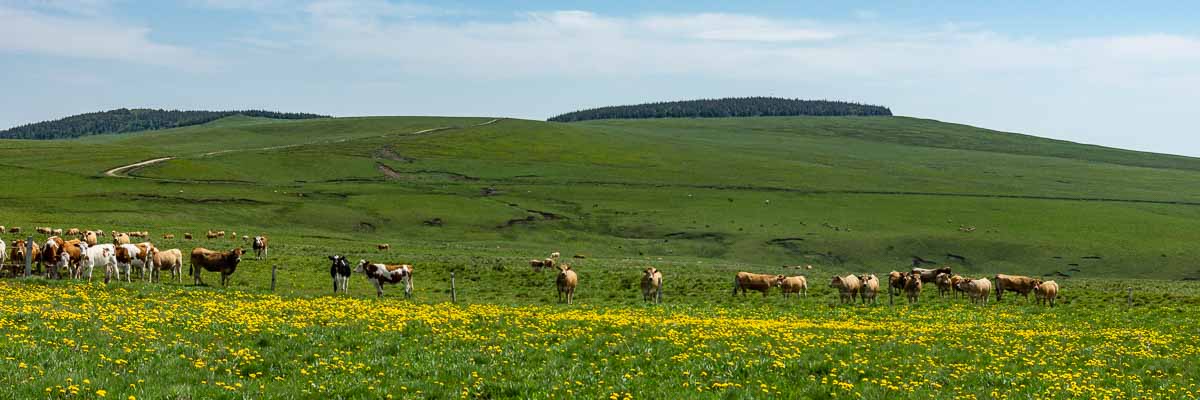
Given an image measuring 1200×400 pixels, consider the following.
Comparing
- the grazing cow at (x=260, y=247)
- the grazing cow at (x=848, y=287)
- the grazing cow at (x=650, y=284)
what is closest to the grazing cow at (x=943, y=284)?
the grazing cow at (x=848, y=287)

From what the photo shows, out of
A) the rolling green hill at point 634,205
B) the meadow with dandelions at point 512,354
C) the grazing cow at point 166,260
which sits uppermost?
the meadow with dandelions at point 512,354

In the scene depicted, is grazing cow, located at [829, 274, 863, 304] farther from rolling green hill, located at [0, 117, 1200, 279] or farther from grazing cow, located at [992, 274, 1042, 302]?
rolling green hill, located at [0, 117, 1200, 279]

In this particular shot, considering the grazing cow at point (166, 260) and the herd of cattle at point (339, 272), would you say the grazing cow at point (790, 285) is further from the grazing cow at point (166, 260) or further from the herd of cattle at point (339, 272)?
the grazing cow at point (166, 260)

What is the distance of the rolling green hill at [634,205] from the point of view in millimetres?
83938

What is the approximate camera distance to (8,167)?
4326 inches

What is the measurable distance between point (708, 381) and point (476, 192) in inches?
3938

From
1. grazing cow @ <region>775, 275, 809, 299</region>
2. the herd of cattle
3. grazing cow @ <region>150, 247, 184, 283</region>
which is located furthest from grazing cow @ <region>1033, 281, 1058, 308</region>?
grazing cow @ <region>150, 247, 184, 283</region>

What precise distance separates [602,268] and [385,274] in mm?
21475

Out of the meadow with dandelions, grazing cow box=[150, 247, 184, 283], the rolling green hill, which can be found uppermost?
the meadow with dandelions

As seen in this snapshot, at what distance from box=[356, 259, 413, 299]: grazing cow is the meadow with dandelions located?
34.1 ft

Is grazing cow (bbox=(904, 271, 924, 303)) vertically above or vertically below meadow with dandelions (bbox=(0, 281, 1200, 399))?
below

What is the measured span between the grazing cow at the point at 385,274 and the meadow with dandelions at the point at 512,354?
34.1 feet

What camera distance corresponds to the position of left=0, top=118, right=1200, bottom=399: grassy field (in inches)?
671

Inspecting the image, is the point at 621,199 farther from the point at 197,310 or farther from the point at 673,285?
the point at 197,310
